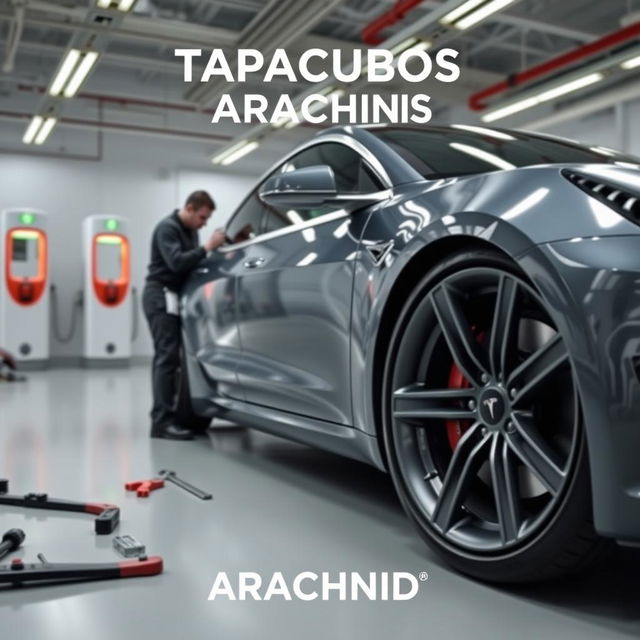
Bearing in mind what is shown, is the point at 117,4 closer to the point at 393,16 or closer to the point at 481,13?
the point at 393,16

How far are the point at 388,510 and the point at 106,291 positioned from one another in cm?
902

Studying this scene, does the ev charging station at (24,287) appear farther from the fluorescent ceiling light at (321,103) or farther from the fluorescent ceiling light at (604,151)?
the fluorescent ceiling light at (604,151)

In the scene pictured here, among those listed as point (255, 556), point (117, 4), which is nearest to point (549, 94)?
point (117, 4)

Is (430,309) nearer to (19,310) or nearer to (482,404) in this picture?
(482,404)

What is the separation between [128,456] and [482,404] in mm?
2238

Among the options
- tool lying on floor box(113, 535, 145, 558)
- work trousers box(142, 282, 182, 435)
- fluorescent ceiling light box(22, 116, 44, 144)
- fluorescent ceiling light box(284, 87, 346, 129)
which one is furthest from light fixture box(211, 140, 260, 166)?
tool lying on floor box(113, 535, 145, 558)

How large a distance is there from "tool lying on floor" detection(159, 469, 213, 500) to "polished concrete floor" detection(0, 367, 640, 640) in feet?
0.10

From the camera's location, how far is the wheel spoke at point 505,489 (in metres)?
1.52

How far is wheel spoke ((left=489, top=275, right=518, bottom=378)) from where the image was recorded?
1.55 meters

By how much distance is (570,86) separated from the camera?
734 centimetres

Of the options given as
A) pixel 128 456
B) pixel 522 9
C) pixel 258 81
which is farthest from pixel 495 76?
pixel 128 456

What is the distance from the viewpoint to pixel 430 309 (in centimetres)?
178

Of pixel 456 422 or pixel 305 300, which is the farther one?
pixel 305 300

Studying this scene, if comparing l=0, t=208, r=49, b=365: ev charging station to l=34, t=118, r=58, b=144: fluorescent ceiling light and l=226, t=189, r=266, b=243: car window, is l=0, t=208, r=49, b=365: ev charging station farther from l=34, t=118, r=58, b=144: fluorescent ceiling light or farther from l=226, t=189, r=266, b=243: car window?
l=226, t=189, r=266, b=243: car window
